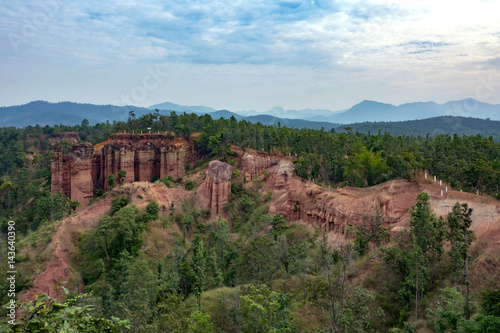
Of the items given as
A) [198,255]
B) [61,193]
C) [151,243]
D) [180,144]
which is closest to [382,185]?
[198,255]

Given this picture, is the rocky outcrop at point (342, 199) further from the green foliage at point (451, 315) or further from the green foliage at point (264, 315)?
the green foliage at point (264, 315)

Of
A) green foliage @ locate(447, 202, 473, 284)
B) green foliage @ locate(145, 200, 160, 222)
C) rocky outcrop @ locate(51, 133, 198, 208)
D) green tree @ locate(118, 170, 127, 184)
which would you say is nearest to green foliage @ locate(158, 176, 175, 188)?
rocky outcrop @ locate(51, 133, 198, 208)

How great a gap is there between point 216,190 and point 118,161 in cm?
2054

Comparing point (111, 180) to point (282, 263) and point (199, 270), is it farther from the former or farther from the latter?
point (282, 263)

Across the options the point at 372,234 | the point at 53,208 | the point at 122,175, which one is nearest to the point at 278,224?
the point at 372,234

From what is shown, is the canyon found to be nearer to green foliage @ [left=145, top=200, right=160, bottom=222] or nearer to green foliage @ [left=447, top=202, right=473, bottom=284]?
green foliage @ [left=145, top=200, right=160, bottom=222]

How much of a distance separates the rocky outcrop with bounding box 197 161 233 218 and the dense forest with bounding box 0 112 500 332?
149 cm

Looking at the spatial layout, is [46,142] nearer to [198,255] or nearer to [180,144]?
[180,144]

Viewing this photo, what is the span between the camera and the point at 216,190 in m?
49.1

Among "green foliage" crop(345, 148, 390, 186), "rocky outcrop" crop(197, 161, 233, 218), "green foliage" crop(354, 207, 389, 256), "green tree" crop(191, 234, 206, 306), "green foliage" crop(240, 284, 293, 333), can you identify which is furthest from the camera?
"rocky outcrop" crop(197, 161, 233, 218)

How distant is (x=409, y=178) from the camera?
113 feet

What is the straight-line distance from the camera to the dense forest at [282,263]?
18.8 meters

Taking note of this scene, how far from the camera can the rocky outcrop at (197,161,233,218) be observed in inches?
1917

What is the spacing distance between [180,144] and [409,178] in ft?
135
